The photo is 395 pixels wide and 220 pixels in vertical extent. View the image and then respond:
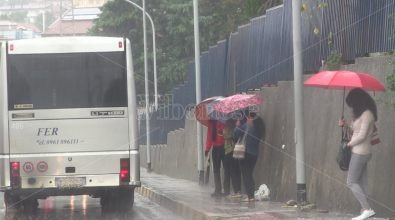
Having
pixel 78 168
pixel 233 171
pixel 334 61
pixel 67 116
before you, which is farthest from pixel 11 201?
pixel 334 61

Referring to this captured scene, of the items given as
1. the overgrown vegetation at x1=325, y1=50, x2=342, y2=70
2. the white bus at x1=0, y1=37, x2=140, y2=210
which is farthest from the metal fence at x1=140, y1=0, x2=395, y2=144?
the white bus at x1=0, y1=37, x2=140, y2=210

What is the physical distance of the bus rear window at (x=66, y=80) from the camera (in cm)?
1357

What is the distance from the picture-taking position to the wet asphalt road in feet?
48.0

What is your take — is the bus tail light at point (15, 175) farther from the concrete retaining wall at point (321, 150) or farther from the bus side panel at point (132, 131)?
the concrete retaining wall at point (321, 150)

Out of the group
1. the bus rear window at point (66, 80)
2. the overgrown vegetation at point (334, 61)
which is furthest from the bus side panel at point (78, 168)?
the overgrown vegetation at point (334, 61)

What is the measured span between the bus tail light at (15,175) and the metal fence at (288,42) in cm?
582

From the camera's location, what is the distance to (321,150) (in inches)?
509

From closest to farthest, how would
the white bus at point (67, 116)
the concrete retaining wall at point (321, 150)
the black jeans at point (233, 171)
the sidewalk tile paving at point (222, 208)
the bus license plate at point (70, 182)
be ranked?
1. the concrete retaining wall at point (321, 150)
2. the sidewalk tile paving at point (222, 208)
3. the white bus at point (67, 116)
4. the bus license plate at point (70, 182)
5. the black jeans at point (233, 171)

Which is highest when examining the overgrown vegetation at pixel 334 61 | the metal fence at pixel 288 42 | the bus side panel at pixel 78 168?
the metal fence at pixel 288 42

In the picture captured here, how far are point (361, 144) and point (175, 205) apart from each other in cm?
673

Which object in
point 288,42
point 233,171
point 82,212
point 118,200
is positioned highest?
point 288,42

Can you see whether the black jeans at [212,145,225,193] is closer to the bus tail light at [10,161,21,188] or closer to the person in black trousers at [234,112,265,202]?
the person in black trousers at [234,112,265,202]

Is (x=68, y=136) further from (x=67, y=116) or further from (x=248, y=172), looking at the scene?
(x=248, y=172)

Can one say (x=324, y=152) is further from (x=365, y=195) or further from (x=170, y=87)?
(x=170, y=87)
